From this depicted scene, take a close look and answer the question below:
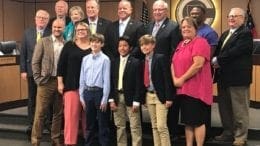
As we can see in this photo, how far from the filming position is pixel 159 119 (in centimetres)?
462

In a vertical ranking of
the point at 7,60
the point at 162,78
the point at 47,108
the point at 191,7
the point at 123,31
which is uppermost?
the point at 191,7

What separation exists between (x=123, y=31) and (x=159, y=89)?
84cm

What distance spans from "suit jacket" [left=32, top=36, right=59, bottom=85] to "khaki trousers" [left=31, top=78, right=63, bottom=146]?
→ 0.09 meters

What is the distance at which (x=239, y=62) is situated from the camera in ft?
15.8

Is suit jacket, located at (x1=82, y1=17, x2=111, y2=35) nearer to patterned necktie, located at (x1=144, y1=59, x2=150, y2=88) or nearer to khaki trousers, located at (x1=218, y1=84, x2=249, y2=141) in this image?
patterned necktie, located at (x1=144, y1=59, x2=150, y2=88)

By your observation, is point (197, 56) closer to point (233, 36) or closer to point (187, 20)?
point (187, 20)

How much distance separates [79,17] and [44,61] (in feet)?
2.06

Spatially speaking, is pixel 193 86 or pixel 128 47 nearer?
pixel 193 86

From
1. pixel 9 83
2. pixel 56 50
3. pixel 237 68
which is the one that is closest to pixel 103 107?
pixel 56 50

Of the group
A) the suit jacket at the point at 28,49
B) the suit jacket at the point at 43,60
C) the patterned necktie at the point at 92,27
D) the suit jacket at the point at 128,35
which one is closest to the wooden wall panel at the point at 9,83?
the suit jacket at the point at 28,49

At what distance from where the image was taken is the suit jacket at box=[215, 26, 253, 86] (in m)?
4.77

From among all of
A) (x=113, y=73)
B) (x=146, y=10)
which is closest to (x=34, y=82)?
(x=113, y=73)

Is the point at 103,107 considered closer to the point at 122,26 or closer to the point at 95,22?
the point at 122,26

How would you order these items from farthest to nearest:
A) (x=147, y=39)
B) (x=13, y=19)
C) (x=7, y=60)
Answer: (x=13, y=19)
(x=7, y=60)
(x=147, y=39)
